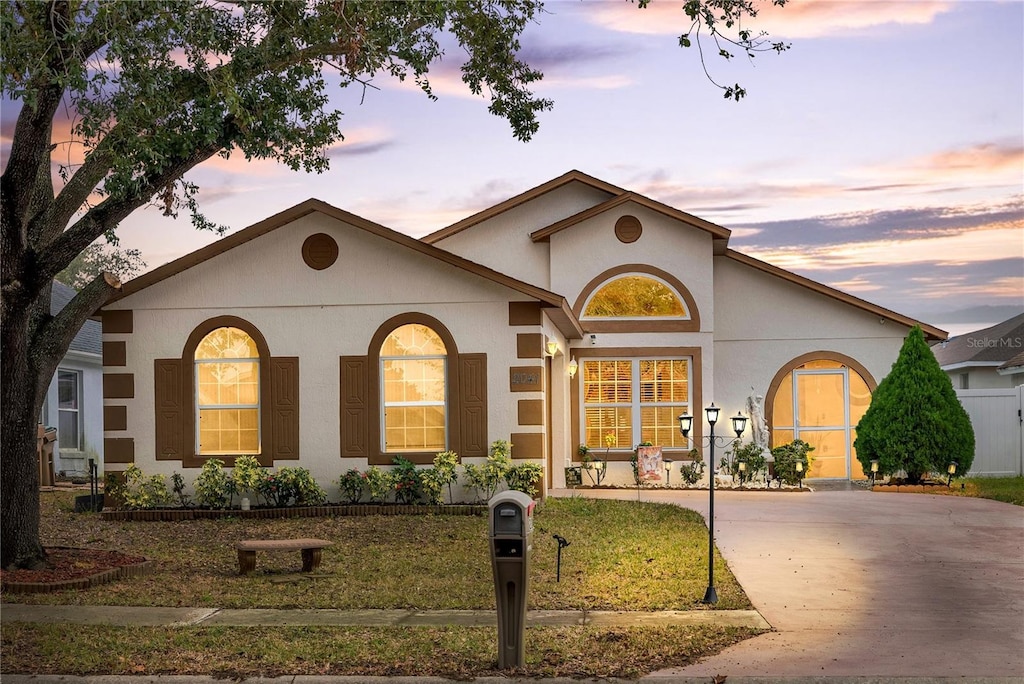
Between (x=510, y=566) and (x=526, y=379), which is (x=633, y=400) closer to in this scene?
(x=526, y=379)

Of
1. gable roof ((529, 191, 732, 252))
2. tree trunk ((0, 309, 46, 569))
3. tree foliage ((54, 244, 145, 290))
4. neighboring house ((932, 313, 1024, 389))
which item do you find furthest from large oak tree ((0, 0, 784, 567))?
tree foliage ((54, 244, 145, 290))

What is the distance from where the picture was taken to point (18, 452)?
1252cm

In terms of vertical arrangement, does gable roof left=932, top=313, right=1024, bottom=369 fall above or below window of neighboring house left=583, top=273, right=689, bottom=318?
below

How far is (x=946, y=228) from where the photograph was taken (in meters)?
32.5

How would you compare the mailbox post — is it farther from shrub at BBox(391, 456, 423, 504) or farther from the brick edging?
shrub at BBox(391, 456, 423, 504)

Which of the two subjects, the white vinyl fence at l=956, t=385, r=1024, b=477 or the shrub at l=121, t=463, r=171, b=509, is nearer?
the shrub at l=121, t=463, r=171, b=509

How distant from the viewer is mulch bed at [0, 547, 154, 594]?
11.5 m

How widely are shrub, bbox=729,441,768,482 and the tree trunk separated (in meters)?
14.3

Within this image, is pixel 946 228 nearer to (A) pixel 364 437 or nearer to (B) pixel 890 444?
(B) pixel 890 444

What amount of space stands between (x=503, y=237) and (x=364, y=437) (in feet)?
24.7

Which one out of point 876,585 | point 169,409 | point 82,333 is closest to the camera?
point 876,585

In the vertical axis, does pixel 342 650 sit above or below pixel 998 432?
below

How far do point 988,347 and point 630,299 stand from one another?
1408 centimetres

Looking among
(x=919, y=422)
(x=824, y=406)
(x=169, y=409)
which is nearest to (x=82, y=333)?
(x=169, y=409)
